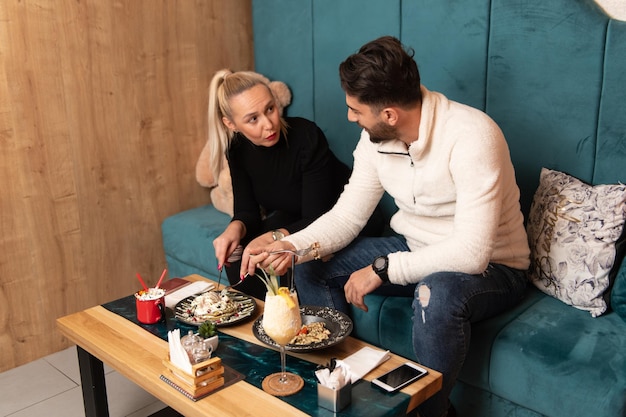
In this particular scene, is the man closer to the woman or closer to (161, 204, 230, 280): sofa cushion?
the woman

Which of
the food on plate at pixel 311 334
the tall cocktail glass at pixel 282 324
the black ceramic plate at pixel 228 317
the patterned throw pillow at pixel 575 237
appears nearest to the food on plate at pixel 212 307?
the black ceramic plate at pixel 228 317

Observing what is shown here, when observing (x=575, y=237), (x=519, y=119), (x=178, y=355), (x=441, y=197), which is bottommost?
(x=178, y=355)

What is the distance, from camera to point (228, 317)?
1.72 m

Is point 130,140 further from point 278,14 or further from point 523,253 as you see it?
point 523,253

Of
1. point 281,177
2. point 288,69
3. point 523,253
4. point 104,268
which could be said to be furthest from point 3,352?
point 523,253

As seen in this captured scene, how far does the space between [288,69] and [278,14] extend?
0.26 meters

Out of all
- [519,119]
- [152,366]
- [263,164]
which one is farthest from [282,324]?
[519,119]

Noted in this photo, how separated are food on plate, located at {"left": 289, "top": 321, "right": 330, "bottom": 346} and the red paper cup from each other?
429 millimetres

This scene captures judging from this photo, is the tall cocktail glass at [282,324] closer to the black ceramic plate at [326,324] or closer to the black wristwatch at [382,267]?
the black ceramic plate at [326,324]

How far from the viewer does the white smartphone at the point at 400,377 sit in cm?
135

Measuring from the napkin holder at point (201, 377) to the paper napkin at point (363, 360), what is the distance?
300mm

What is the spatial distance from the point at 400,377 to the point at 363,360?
4.5 inches

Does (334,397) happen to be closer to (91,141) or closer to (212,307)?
(212,307)

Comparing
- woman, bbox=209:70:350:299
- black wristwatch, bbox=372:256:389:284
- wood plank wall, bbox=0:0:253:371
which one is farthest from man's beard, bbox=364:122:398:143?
wood plank wall, bbox=0:0:253:371
